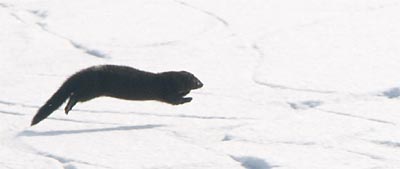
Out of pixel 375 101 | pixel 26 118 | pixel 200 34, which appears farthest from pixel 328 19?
pixel 26 118

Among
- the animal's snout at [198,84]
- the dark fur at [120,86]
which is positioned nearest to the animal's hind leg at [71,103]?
the dark fur at [120,86]

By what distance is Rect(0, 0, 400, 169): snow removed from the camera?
15.7 ft

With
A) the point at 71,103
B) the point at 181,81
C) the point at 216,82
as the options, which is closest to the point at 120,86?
the point at 71,103

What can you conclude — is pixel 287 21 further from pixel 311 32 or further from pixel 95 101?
pixel 95 101

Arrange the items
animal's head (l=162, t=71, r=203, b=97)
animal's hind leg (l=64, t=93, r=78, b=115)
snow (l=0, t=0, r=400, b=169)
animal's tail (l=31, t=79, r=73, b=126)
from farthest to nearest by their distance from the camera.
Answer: animal's head (l=162, t=71, r=203, b=97)
animal's hind leg (l=64, t=93, r=78, b=115)
animal's tail (l=31, t=79, r=73, b=126)
snow (l=0, t=0, r=400, b=169)

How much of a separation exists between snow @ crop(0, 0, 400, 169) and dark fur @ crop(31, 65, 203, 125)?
2.9 inches

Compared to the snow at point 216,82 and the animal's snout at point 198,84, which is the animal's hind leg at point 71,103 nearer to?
the snow at point 216,82

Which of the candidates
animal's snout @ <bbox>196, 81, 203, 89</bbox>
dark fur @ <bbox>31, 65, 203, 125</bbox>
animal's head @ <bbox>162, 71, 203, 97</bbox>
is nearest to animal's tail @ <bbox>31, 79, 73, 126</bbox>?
dark fur @ <bbox>31, 65, 203, 125</bbox>

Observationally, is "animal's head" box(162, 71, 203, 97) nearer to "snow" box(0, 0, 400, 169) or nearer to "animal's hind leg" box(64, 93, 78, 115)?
"snow" box(0, 0, 400, 169)

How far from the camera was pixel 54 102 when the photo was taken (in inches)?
212

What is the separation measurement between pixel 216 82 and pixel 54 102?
Answer: 1077 mm

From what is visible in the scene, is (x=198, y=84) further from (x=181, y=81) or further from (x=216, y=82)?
(x=216, y=82)

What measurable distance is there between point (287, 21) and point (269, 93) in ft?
6.30

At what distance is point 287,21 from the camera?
767 centimetres
